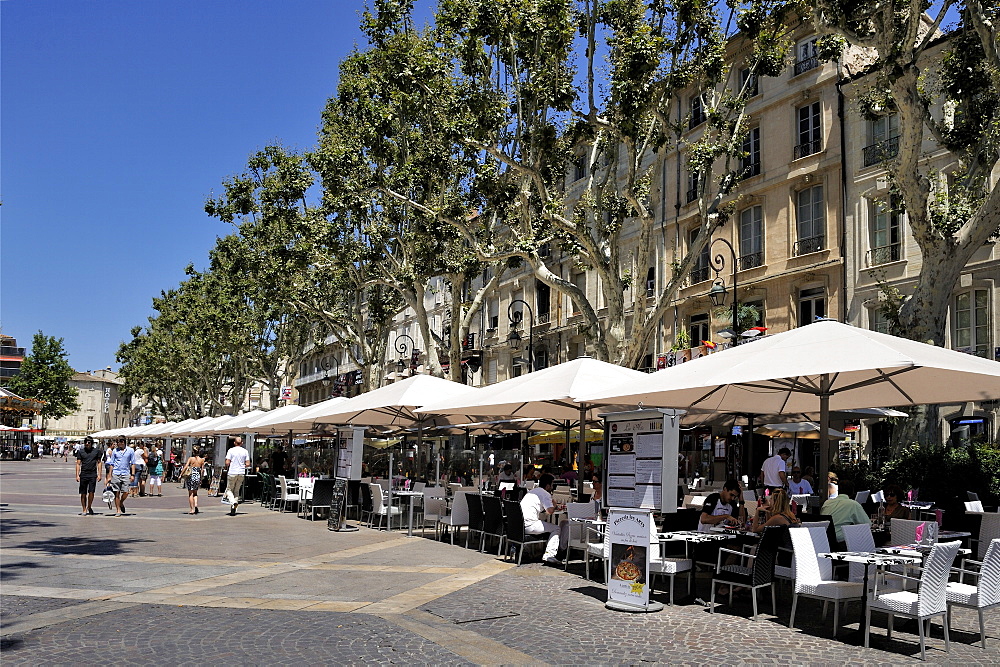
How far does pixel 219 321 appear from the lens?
146 feet

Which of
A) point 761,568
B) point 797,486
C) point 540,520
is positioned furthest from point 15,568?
point 797,486

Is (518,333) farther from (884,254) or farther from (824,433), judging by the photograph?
(824,433)

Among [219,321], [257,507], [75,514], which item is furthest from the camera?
[219,321]

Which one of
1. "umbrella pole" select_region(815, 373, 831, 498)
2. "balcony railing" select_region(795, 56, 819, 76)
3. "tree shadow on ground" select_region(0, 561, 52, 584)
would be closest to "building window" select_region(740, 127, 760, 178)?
"balcony railing" select_region(795, 56, 819, 76)

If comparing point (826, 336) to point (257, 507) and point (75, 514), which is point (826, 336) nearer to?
point (75, 514)

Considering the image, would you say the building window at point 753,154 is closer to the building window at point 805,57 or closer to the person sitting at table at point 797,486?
the building window at point 805,57

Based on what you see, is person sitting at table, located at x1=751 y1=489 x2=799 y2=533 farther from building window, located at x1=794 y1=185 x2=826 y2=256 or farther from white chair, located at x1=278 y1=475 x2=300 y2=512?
building window, located at x1=794 y1=185 x2=826 y2=256

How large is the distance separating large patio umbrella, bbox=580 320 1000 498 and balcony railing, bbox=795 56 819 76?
753 inches

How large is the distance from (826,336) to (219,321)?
128ft

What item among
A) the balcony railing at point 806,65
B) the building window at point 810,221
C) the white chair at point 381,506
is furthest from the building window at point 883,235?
the white chair at point 381,506

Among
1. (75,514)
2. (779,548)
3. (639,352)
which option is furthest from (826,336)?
(75,514)

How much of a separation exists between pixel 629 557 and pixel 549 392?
421cm

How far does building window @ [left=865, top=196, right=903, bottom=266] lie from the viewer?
25.3 meters

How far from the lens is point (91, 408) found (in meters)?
151
